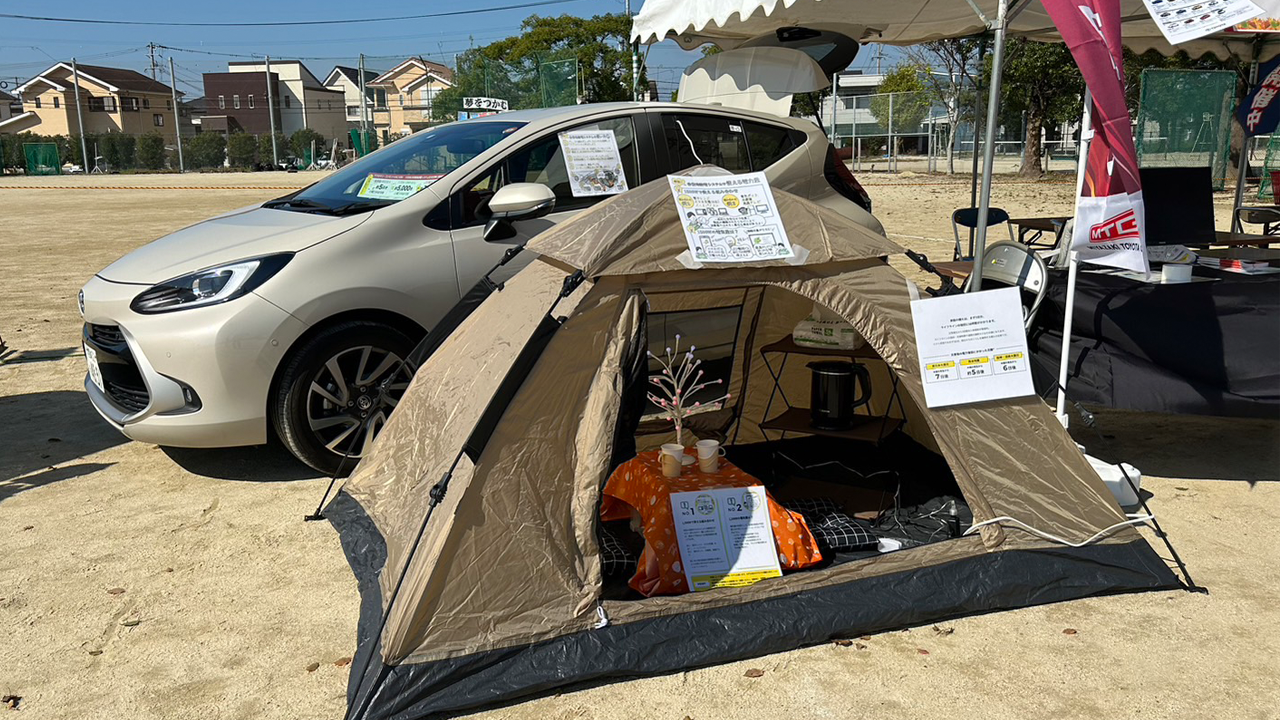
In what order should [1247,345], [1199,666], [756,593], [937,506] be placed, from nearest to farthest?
[1199,666], [756,593], [937,506], [1247,345]

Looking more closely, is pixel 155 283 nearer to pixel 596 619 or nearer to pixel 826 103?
pixel 596 619

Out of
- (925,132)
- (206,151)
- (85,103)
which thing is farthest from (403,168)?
(85,103)

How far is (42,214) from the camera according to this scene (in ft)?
65.0

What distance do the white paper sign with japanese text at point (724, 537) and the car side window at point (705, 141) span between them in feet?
7.67

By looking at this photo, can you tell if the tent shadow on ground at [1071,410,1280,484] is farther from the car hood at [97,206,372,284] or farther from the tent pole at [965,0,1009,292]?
the car hood at [97,206,372,284]

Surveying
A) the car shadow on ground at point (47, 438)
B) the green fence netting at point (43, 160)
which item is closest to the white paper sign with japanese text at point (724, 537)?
the car shadow on ground at point (47, 438)

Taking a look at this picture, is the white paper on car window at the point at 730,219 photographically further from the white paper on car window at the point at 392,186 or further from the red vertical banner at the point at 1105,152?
the white paper on car window at the point at 392,186

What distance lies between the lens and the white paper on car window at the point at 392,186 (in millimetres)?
4766

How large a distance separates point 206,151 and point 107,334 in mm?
50767

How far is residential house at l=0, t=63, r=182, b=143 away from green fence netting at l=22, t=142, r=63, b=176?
16585 mm

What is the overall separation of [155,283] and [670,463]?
2.57 m

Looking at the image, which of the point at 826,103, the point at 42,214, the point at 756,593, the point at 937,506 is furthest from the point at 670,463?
the point at 826,103

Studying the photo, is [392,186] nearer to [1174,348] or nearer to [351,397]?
[351,397]

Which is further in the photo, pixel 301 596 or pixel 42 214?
pixel 42 214
